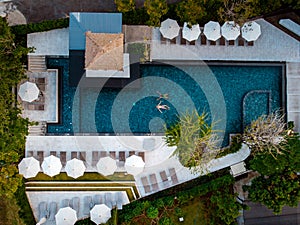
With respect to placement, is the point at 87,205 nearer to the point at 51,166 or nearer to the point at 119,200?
the point at 119,200

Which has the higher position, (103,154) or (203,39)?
(203,39)

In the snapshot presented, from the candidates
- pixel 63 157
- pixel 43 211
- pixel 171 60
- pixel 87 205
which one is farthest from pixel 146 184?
pixel 171 60

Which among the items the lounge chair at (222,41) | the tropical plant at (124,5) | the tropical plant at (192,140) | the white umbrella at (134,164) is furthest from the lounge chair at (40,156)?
the lounge chair at (222,41)

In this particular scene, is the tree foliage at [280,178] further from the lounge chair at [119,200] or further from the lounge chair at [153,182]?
the lounge chair at [119,200]

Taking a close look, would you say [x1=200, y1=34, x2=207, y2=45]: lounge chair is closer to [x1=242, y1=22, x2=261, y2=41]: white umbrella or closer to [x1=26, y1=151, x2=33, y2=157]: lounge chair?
[x1=242, y1=22, x2=261, y2=41]: white umbrella

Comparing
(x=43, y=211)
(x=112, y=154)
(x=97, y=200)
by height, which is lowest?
(x=43, y=211)

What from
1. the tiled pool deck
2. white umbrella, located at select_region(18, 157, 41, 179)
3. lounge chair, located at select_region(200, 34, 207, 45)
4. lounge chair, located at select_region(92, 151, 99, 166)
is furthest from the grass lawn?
lounge chair, located at select_region(200, 34, 207, 45)

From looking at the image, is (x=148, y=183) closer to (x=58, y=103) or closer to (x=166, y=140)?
(x=166, y=140)
